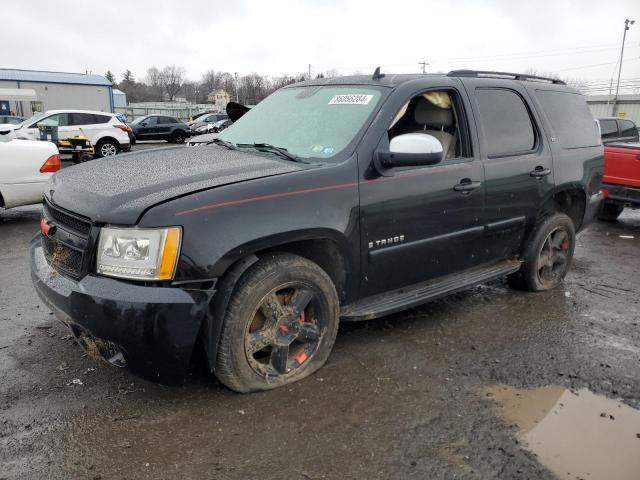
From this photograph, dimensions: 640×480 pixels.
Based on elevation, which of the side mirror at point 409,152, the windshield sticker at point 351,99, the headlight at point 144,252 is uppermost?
the windshield sticker at point 351,99

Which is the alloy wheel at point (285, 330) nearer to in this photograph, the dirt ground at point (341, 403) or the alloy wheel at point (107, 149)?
the dirt ground at point (341, 403)

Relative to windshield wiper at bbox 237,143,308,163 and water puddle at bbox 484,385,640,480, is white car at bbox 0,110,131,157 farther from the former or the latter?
water puddle at bbox 484,385,640,480

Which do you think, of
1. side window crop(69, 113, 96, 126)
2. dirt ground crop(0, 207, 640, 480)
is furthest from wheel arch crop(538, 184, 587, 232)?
side window crop(69, 113, 96, 126)

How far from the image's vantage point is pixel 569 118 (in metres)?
4.81

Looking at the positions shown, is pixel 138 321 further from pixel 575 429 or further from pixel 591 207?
pixel 591 207

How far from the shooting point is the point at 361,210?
10.3ft

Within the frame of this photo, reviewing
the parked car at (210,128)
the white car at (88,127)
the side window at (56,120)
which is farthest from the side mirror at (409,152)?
the parked car at (210,128)

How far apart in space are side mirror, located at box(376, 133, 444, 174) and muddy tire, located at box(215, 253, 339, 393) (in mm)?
815

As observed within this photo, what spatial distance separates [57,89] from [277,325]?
1783 inches

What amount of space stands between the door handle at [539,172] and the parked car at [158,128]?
Answer: 25.5 m

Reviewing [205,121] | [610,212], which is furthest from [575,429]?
[205,121]

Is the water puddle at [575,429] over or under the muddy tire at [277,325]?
under

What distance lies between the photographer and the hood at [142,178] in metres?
2.58

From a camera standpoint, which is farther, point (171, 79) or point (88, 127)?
point (171, 79)
